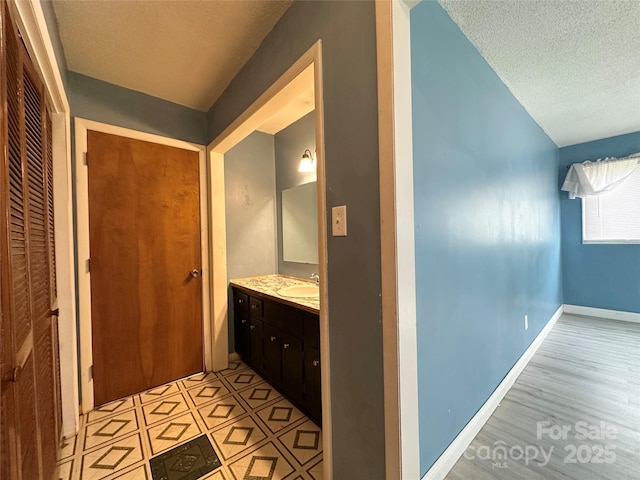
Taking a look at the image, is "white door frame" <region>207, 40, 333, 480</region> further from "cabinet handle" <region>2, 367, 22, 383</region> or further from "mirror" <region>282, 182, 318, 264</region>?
"cabinet handle" <region>2, 367, 22, 383</region>

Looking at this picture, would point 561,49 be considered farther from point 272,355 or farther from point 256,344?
point 256,344

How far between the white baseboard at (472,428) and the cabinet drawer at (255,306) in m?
1.48

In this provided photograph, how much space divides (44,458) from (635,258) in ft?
18.1

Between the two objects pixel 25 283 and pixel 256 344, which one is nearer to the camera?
pixel 25 283

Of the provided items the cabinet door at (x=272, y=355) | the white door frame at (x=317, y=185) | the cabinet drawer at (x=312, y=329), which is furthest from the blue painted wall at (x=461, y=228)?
the cabinet door at (x=272, y=355)

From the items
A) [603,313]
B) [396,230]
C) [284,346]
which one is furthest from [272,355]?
[603,313]

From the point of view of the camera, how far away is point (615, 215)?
3.40m

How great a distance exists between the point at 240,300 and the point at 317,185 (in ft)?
5.76

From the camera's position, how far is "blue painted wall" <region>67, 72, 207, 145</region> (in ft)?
6.17

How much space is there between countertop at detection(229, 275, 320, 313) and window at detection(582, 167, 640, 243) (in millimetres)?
3963

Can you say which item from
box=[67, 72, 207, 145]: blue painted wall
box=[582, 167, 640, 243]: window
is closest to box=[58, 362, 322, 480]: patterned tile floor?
box=[67, 72, 207, 145]: blue painted wall

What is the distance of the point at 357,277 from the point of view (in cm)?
105

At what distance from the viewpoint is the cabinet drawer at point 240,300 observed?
2395 mm

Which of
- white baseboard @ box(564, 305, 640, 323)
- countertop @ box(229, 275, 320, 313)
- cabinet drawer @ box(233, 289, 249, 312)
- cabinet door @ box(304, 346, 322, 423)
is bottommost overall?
white baseboard @ box(564, 305, 640, 323)
